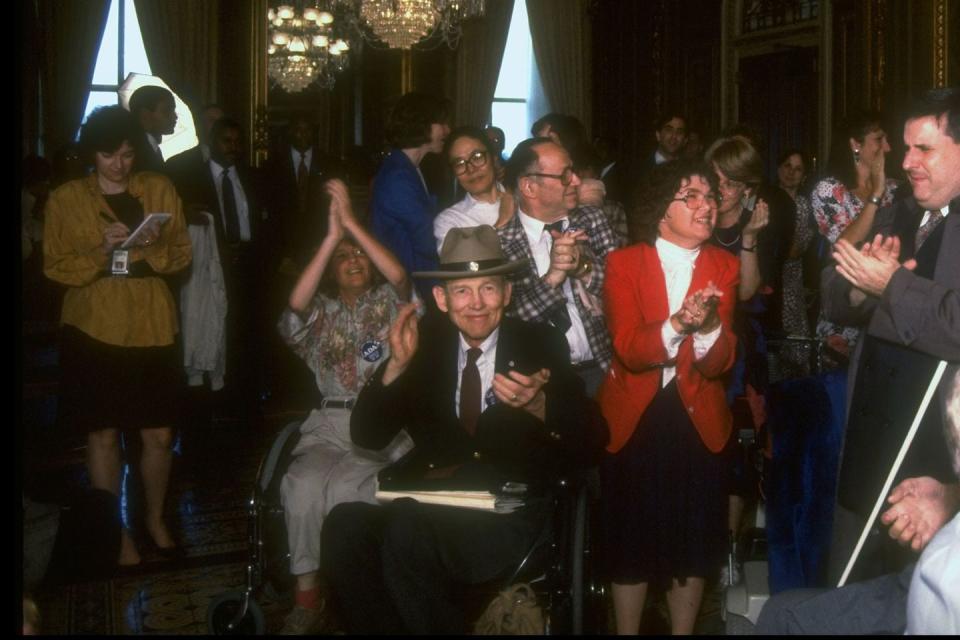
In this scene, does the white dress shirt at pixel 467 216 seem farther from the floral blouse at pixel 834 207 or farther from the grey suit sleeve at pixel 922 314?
the grey suit sleeve at pixel 922 314

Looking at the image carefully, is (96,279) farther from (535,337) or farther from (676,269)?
(676,269)

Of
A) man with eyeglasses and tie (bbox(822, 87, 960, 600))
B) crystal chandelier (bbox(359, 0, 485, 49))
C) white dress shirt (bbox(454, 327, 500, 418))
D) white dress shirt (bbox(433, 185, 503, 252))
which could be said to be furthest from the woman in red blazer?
crystal chandelier (bbox(359, 0, 485, 49))

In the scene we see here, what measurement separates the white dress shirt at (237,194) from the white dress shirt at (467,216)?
9.13 feet

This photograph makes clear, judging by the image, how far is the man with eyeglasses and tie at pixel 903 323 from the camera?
2.68 metres

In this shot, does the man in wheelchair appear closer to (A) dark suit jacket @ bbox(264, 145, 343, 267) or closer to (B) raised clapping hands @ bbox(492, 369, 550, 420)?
(B) raised clapping hands @ bbox(492, 369, 550, 420)

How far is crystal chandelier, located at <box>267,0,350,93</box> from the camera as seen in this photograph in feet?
37.3

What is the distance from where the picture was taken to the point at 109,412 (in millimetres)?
4324

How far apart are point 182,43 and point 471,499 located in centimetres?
838

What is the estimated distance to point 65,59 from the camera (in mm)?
10289

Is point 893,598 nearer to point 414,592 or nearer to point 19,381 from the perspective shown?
point 414,592

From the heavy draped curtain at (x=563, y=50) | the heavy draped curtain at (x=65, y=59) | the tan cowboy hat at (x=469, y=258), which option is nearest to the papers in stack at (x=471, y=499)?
the tan cowboy hat at (x=469, y=258)

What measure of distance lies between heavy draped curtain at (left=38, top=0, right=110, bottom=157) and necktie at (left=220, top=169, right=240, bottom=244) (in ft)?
11.4

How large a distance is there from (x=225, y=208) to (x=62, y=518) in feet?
13.8

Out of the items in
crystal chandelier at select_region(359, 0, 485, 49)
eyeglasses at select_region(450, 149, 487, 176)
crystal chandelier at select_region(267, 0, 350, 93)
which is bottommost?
eyeglasses at select_region(450, 149, 487, 176)
